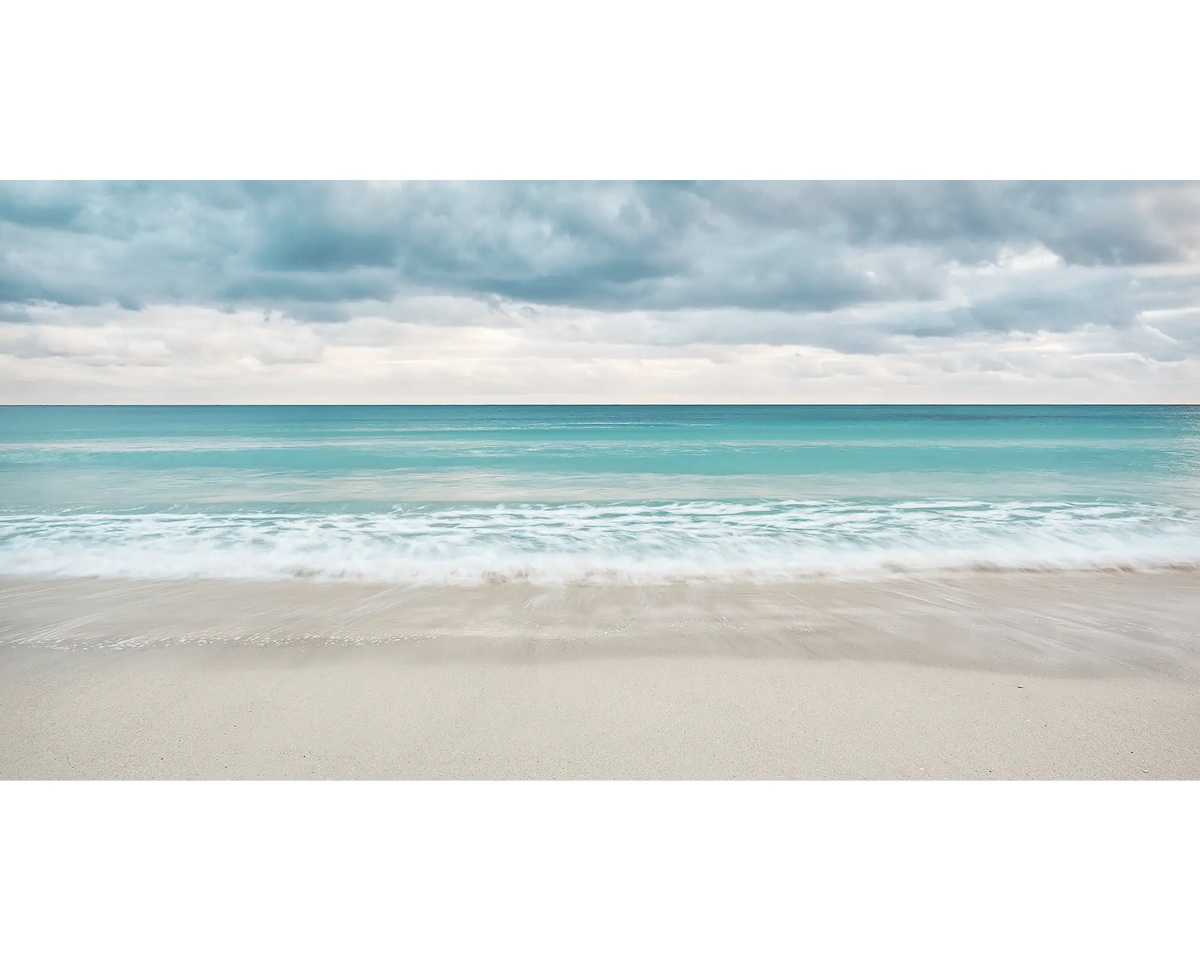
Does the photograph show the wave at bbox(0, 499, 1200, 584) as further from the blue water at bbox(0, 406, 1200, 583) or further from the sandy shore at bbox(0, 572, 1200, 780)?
the sandy shore at bbox(0, 572, 1200, 780)

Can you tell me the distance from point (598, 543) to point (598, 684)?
10.4 ft

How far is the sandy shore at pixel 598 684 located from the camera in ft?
7.88

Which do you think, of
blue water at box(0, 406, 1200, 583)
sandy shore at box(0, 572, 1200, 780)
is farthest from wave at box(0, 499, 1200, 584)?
sandy shore at box(0, 572, 1200, 780)

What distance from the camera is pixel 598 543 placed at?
20.4 feet

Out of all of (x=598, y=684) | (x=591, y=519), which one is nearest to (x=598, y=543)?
(x=591, y=519)

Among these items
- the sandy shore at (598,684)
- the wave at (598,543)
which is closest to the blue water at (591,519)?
the wave at (598,543)

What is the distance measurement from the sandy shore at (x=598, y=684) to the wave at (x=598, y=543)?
0.60 meters

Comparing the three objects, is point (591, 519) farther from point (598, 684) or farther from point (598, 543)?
point (598, 684)
